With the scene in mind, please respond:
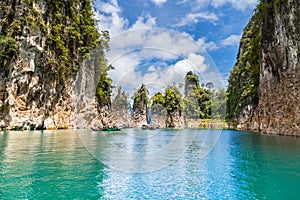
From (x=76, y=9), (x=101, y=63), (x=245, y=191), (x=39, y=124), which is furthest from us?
(x=101, y=63)

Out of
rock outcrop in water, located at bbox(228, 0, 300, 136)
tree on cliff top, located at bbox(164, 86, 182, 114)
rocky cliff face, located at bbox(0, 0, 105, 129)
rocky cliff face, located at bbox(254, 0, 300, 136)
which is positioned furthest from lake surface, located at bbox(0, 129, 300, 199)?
tree on cliff top, located at bbox(164, 86, 182, 114)

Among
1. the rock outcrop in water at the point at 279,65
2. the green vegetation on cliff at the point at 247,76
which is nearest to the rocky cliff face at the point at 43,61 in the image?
the green vegetation on cliff at the point at 247,76

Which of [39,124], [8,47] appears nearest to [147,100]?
[39,124]

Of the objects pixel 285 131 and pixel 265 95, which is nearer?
pixel 285 131

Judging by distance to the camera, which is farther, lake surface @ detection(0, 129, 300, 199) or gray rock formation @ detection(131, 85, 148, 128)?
gray rock formation @ detection(131, 85, 148, 128)

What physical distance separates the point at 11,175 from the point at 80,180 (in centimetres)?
223

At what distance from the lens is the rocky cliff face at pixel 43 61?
25.1 meters

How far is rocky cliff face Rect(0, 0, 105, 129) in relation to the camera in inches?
989

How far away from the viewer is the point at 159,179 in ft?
26.9

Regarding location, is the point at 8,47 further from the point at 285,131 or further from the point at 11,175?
the point at 285,131

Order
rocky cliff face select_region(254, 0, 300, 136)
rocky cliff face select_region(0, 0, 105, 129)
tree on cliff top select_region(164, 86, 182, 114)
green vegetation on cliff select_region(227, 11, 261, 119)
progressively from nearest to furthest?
rocky cliff face select_region(254, 0, 300, 136)
rocky cliff face select_region(0, 0, 105, 129)
green vegetation on cliff select_region(227, 11, 261, 119)
tree on cliff top select_region(164, 86, 182, 114)

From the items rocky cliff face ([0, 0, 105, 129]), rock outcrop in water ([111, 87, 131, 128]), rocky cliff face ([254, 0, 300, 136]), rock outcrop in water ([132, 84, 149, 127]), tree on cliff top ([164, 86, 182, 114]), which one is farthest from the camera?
rock outcrop in water ([132, 84, 149, 127])

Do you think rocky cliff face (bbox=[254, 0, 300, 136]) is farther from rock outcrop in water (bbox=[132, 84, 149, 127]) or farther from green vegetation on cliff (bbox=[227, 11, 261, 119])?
rock outcrop in water (bbox=[132, 84, 149, 127])

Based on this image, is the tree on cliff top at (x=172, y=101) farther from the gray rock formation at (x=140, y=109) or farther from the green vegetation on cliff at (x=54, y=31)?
the green vegetation on cliff at (x=54, y=31)
